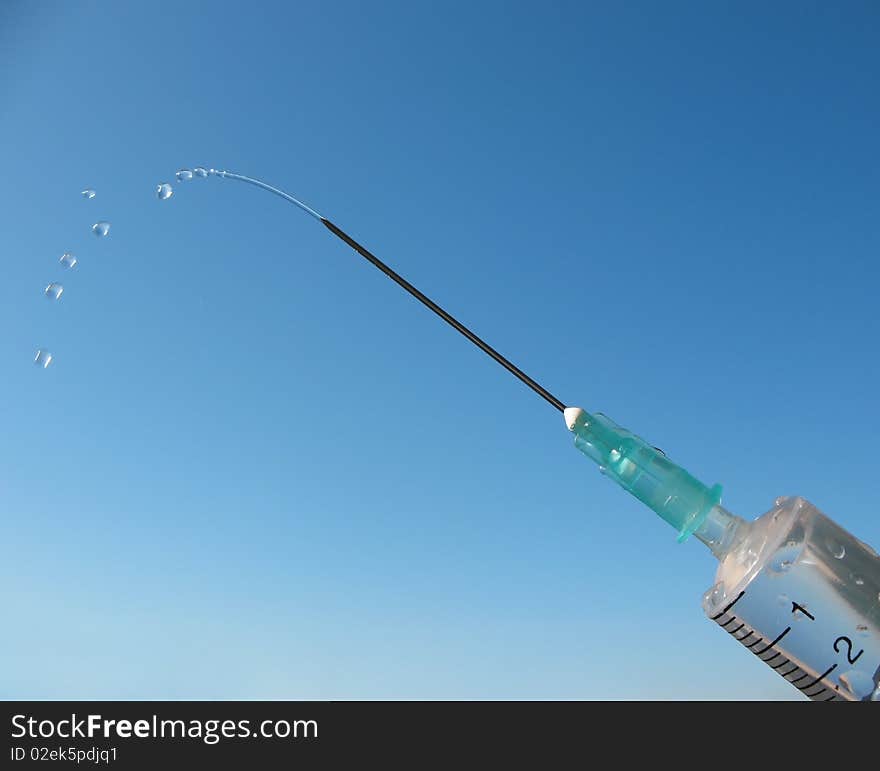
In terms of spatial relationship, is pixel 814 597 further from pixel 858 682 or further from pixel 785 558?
pixel 858 682

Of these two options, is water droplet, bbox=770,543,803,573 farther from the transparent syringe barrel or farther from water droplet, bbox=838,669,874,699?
water droplet, bbox=838,669,874,699

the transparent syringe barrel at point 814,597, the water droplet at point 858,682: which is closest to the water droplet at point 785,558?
the transparent syringe barrel at point 814,597

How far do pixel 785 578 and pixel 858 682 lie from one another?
1.12ft

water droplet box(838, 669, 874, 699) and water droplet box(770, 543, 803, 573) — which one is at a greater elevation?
water droplet box(770, 543, 803, 573)

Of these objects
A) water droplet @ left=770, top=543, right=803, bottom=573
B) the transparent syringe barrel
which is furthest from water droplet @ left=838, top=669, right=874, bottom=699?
water droplet @ left=770, top=543, right=803, bottom=573

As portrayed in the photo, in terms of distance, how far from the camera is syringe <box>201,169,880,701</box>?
6.32 ft

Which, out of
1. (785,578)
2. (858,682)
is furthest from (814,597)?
(858,682)

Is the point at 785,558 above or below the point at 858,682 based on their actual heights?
above

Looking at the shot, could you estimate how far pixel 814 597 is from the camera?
1949 mm

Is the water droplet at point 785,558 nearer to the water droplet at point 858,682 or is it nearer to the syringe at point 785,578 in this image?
the syringe at point 785,578
